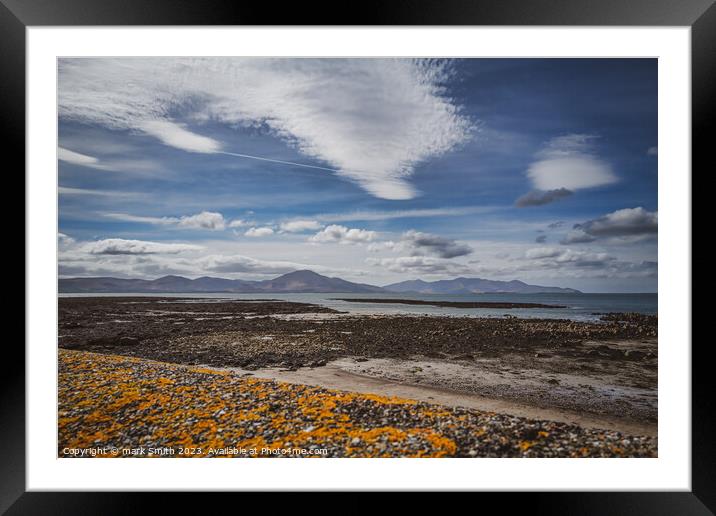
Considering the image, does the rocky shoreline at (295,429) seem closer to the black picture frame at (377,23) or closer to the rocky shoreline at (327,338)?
the black picture frame at (377,23)

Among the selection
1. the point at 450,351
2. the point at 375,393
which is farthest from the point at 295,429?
the point at 450,351

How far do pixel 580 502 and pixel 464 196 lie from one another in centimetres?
411

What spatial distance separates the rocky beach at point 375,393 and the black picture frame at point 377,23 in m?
0.38

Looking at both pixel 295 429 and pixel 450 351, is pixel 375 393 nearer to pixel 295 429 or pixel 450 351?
pixel 295 429

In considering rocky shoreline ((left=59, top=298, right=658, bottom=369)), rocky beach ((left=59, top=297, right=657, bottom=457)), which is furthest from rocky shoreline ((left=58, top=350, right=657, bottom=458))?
rocky shoreline ((left=59, top=298, right=658, bottom=369))

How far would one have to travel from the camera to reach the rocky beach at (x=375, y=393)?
→ 8.89ft

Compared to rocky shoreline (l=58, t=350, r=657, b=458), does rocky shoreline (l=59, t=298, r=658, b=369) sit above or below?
below

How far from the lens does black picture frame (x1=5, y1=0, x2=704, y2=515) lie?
2.29 m

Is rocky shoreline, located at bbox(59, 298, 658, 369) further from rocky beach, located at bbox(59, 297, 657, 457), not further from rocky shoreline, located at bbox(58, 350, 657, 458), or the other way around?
rocky shoreline, located at bbox(58, 350, 657, 458)

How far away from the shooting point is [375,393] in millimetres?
3715

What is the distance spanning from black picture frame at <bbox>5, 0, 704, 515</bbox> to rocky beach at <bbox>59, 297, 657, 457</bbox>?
1.24 ft

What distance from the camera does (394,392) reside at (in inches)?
147

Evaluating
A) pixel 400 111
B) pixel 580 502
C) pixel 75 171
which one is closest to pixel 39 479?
pixel 75 171

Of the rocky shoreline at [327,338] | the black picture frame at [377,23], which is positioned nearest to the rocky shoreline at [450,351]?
the rocky shoreline at [327,338]
